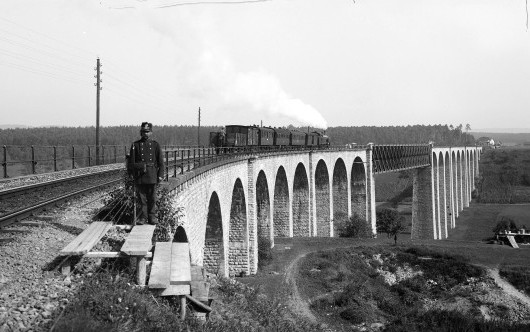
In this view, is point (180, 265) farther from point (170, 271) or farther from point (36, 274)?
point (36, 274)

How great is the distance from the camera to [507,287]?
30.2 metres

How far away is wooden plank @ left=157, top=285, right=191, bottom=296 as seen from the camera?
21.5 feet

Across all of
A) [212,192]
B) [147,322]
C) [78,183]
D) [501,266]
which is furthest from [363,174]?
[147,322]

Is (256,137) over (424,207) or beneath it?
over

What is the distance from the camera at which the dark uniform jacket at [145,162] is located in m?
9.68

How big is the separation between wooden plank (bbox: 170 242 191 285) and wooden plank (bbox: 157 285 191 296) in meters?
0.10

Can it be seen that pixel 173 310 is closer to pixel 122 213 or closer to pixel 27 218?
pixel 122 213

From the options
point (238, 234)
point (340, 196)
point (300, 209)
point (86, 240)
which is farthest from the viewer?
point (340, 196)

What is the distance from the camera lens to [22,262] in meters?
7.31

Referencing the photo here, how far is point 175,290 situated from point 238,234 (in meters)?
21.8

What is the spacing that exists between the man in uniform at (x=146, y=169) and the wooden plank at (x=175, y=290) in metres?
3.27

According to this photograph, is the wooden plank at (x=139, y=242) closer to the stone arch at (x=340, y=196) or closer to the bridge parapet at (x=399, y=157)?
the stone arch at (x=340, y=196)

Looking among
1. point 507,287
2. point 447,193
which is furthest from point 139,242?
point 447,193

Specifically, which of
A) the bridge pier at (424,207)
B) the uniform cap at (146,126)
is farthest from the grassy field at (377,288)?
the bridge pier at (424,207)
